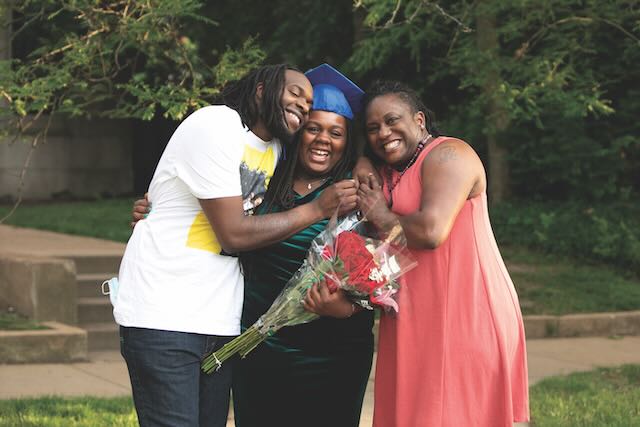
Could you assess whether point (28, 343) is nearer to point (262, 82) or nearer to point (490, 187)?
point (262, 82)

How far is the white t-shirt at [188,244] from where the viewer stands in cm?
367

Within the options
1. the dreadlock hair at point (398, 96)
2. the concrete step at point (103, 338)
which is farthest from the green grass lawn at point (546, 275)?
the dreadlock hair at point (398, 96)

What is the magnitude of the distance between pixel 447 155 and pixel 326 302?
0.67 m

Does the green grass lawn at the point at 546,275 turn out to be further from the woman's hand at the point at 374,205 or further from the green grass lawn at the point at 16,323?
the woman's hand at the point at 374,205

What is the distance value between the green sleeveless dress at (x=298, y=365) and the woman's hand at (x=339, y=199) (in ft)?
0.62

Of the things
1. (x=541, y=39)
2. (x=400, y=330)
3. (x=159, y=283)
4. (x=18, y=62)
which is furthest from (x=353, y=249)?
(x=541, y=39)

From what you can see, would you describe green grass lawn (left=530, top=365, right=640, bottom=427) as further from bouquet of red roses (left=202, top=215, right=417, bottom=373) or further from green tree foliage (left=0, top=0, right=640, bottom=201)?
bouquet of red roses (left=202, top=215, right=417, bottom=373)

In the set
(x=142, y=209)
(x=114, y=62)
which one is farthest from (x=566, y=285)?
(x=142, y=209)

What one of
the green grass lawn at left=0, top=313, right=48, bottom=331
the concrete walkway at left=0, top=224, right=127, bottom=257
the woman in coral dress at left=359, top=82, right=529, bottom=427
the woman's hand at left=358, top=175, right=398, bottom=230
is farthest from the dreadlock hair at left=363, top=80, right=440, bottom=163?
the concrete walkway at left=0, top=224, right=127, bottom=257

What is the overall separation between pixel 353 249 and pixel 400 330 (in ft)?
1.29

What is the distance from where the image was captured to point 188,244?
376 centimetres

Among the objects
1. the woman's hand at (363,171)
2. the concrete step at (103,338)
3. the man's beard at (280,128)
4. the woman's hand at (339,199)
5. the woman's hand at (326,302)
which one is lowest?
the concrete step at (103,338)

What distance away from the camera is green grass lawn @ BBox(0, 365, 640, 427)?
6223 mm

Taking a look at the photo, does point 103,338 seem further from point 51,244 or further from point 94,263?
point 51,244
